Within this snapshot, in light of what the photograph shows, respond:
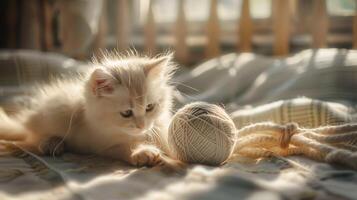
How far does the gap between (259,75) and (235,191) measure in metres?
1.21

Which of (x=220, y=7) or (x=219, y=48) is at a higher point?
(x=220, y=7)

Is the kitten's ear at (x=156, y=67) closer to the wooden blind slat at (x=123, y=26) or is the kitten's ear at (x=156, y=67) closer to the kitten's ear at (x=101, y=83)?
the kitten's ear at (x=101, y=83)

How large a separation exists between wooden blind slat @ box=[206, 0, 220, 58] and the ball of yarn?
1564 millimetres

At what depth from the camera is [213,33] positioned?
101 inches

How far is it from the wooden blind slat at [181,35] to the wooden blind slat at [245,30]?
33 centimetres

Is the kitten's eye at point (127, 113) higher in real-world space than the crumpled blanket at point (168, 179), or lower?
higher

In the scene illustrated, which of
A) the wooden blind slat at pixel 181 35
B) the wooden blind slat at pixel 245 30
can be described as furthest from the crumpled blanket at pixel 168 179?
the wooden blind slat at pixel 181 35

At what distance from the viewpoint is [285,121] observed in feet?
4.41

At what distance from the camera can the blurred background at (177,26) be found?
252 cm

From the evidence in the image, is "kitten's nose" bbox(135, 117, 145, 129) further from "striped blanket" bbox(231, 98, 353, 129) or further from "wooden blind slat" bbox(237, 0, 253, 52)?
"wooden blind slat" bbox(237, 0, 253, 52)

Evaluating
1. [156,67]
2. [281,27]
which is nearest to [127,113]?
[156,67]

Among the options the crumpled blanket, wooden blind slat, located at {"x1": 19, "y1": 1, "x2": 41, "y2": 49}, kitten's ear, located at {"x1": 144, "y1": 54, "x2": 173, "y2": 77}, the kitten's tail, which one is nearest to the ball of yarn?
the crumpled blanket

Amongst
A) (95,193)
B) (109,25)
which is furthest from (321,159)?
(109,25)

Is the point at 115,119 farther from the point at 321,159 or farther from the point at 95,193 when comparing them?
the point at 321,159
